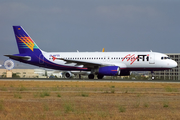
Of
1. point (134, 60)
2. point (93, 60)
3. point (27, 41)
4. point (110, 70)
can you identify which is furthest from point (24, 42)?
point (134, 60)

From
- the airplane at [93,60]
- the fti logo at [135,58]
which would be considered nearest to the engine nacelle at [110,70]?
the airplane at [93,60]

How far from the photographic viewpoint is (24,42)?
5638cm

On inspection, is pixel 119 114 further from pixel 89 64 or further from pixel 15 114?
pixel 89 64

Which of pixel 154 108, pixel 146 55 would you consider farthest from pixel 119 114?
pixel 146 55

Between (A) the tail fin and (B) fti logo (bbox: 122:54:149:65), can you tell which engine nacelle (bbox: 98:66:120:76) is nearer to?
(B) fti logo (bbox: 122:54:149:65)

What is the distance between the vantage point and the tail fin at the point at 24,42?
55812 millimetres

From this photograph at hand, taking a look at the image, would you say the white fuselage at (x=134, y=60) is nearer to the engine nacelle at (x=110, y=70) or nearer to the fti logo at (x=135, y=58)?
the fti logo at (x=135, y=58)

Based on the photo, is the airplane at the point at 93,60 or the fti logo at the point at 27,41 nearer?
the airplane at the point at 93,60

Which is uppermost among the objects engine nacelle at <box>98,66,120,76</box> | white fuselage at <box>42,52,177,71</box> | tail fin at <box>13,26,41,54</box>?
tail fin at <box>13,26,41,54</box>

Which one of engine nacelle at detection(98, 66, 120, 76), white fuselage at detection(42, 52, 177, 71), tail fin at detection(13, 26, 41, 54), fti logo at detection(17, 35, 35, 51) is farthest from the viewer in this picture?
fti logo at detection(17, 35, 35, 51)

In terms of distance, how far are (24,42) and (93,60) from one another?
496 inches

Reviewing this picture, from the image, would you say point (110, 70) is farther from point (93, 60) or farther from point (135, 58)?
point (93, 60)

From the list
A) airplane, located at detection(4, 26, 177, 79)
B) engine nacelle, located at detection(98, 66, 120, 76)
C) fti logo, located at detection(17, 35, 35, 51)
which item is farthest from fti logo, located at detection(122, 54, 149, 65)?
fti logo, located at detection(17, 35, 35, 51)

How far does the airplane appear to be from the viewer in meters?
48.6
